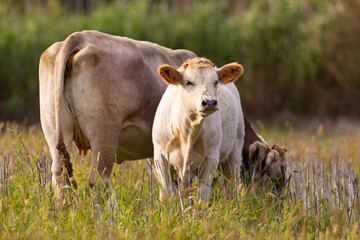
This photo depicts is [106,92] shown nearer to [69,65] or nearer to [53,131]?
[69,65]

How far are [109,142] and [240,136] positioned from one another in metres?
1.52

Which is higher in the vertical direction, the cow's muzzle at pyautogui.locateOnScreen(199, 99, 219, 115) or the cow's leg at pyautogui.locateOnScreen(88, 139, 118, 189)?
the cow's muzzle at pyautogui.locateOnScreen(199, 99, 219, 115)

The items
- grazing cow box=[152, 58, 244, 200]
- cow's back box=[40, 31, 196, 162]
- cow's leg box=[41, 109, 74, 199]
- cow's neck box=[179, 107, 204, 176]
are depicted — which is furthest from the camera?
cow's back box=[40, 31, 196, 162]

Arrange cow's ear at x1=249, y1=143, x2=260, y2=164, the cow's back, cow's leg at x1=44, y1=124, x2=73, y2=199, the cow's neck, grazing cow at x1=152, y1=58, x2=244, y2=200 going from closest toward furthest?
grazing cow at x1=152, y1=58, x2=244, y2=200, the cow's neck, cow's leg at x1=44, y1=124, x2=73, y2=199, the cow's back, cow's ear at x1=249, y1=143, x2=260, y2=164

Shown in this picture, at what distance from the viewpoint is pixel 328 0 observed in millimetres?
15875

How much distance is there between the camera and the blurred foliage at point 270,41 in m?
14.2

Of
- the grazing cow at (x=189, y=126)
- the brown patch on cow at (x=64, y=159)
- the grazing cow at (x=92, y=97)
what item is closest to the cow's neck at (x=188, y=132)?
the grazing cow at (x=189, y=126)

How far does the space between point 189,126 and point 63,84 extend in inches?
49.9

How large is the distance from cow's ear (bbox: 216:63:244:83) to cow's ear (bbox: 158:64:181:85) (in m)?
0.38

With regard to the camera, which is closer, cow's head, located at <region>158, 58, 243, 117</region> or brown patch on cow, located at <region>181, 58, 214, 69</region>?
cow's head, located at <region>158, 58, 243, 117</region>

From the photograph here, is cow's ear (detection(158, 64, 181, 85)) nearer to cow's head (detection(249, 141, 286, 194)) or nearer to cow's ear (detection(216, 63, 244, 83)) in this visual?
cow's ear (detection(216, 63, 244, 83))

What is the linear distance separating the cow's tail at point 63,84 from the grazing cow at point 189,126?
0.78 m

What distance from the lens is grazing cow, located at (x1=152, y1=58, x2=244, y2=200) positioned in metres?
4.81

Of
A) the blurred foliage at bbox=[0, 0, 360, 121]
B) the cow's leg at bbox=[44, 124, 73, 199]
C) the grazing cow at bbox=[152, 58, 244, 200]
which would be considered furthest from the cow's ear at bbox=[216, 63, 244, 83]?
the blurred foliage at bbox=[0, 0, 360, 121]
